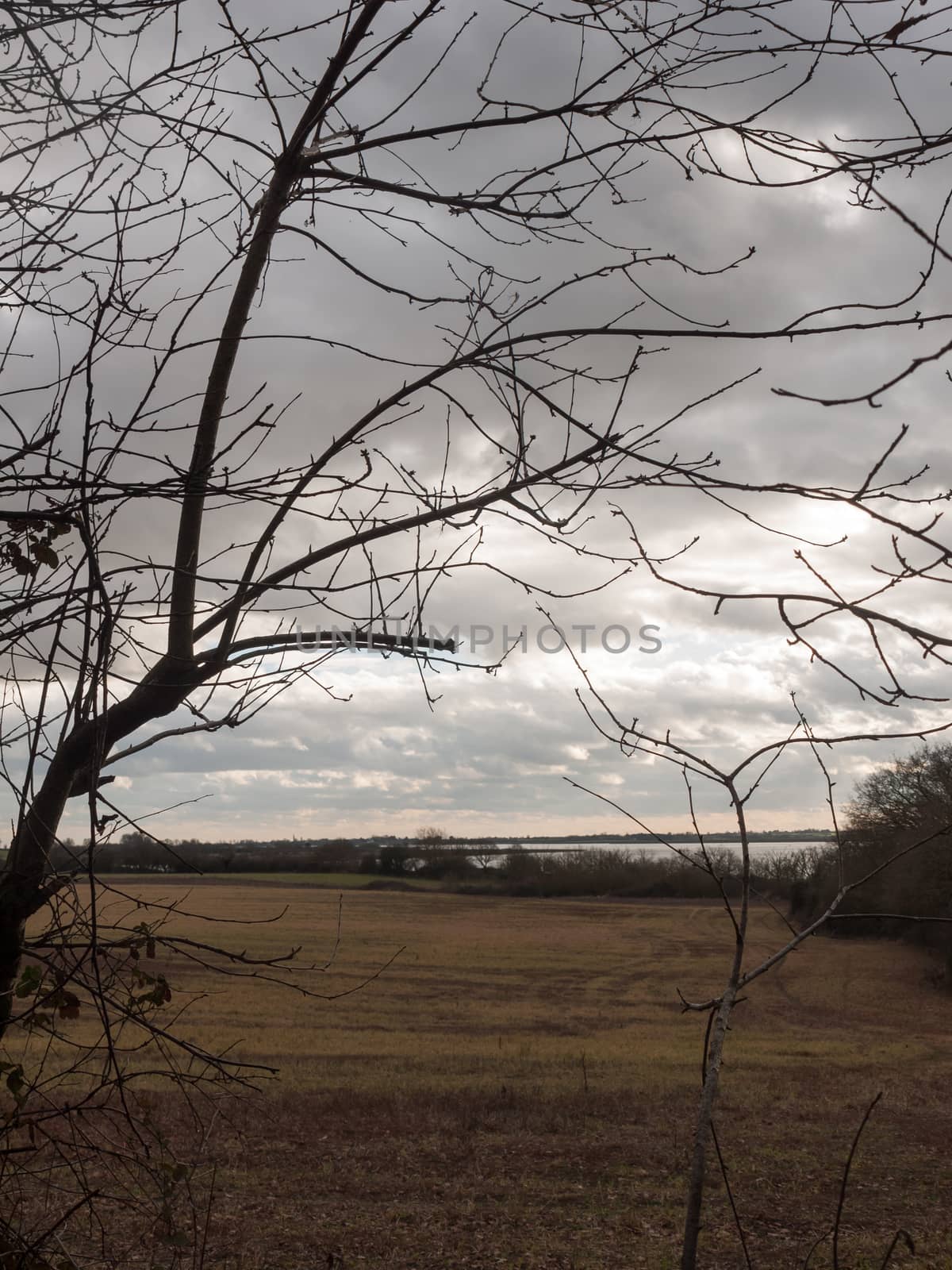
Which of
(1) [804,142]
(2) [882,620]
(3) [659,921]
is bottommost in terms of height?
(3) [659,921]

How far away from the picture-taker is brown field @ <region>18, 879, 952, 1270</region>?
12898mm

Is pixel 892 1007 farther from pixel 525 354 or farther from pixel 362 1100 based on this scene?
pixel 525 354

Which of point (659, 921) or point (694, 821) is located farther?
point (659, 921)

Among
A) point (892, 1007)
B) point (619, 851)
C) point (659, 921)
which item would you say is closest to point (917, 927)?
point (892, 1007)

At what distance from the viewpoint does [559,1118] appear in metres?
20.6

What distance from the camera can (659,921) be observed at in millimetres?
70625

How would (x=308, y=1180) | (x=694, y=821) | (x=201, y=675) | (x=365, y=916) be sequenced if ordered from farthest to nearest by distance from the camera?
(x=365, y=916)
(x=308, y=1180)
(x=201, y=675)
(x=694, y=821)

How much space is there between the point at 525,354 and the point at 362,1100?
21938 millimetres

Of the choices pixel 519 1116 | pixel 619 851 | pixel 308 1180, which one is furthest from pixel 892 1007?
pixel 619 851

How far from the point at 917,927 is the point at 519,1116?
36.0 m

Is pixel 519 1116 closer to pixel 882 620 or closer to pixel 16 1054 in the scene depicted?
pixel 16 1054

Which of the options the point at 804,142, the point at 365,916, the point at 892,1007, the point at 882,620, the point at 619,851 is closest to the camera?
the point at 882,620

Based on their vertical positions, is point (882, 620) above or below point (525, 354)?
below

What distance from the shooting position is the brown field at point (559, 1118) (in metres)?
12.9
